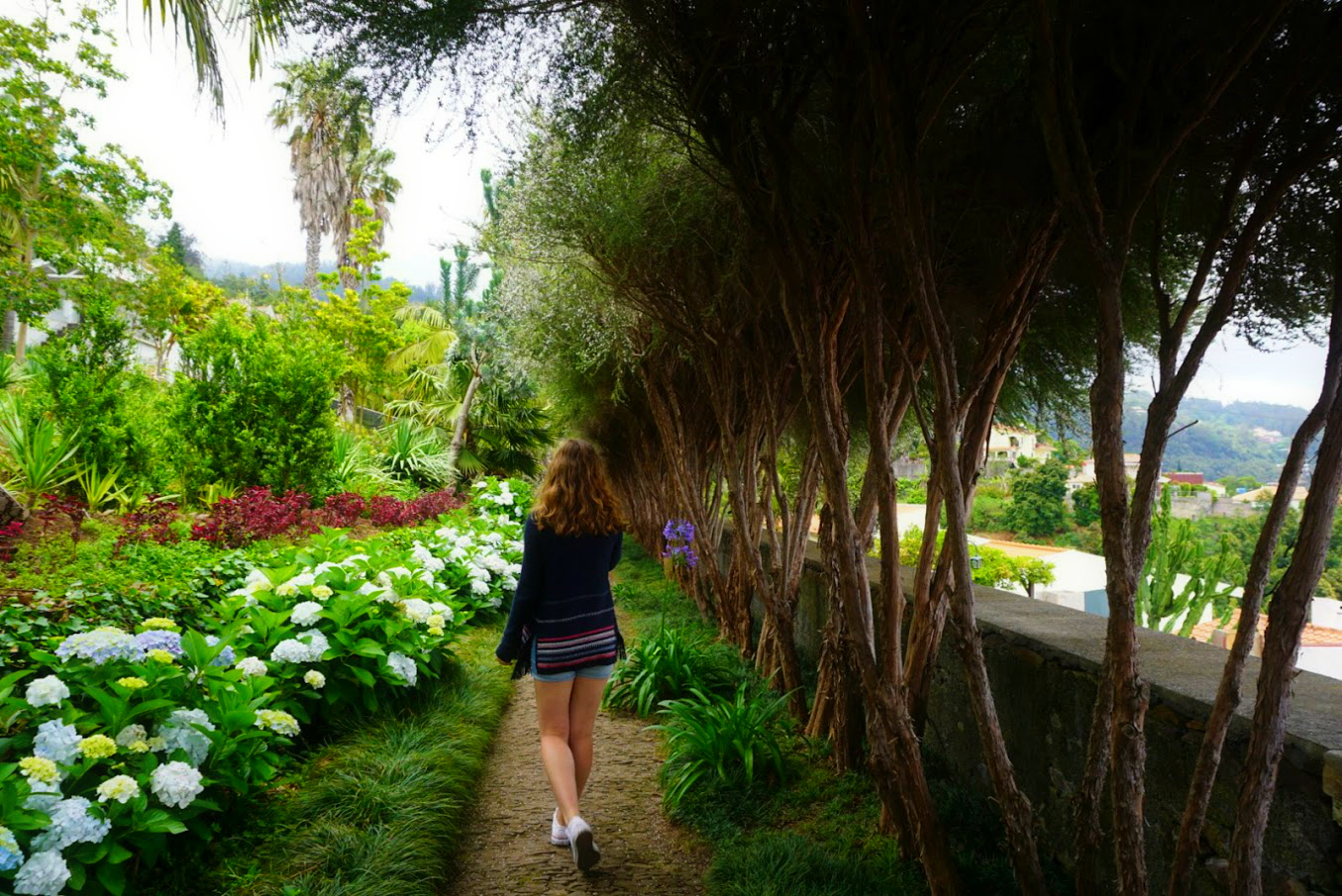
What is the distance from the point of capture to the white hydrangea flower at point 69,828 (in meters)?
2.21

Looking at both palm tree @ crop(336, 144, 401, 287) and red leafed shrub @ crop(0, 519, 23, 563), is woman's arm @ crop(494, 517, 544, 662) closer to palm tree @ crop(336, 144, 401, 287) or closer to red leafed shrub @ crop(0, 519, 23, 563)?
red leafed shrub @ crop(0, 519, 23, 563)

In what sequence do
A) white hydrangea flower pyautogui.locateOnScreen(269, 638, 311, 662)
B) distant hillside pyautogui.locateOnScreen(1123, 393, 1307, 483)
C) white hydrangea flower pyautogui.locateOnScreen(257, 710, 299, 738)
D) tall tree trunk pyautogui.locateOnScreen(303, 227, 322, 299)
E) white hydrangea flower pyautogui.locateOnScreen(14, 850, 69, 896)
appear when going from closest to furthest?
white hydrangea flower pyautogui.locateOnScreen(14, 850, 69, 896) → distant hillside pyautogui.locateOnScreen(1123, 393, 1307, 483) → white hydrangea flower pyautogui.locateOnScreen(257, 710, 299, 738) → white hydrangea flower pyautogui.locateOnScreen(269, 638, 311, 662) → tall tree trunk pyautogui.locateOnScreen(303, 227, 322, 299)

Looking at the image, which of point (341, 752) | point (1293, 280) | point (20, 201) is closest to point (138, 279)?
point (20, 201)

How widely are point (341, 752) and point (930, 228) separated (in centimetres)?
366

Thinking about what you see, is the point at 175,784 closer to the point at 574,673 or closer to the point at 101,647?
the point at 101,647

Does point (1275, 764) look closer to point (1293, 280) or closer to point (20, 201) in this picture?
point (1293, 280)

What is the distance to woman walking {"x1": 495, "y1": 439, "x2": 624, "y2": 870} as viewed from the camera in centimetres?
325

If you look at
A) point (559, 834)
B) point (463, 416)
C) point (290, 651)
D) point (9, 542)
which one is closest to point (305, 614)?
point (290, 651)

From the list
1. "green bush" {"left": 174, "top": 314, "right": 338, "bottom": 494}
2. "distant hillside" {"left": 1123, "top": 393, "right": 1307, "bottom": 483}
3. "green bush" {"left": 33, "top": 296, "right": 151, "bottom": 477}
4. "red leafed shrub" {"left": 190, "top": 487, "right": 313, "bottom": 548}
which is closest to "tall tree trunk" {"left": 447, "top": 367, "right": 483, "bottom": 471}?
"green bush" {"left": 174, "top": 314, "right": 338, "bottom": 494}

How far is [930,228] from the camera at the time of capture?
2.87m

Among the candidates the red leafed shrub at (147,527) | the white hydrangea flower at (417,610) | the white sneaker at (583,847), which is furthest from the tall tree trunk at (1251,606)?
the red leafed shrub at (147,527)

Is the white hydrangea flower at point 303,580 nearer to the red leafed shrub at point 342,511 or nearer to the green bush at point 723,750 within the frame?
the green bush at point 723,750

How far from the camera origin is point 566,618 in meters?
3.26

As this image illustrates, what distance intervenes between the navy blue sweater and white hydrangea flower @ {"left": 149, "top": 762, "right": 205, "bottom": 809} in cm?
117
